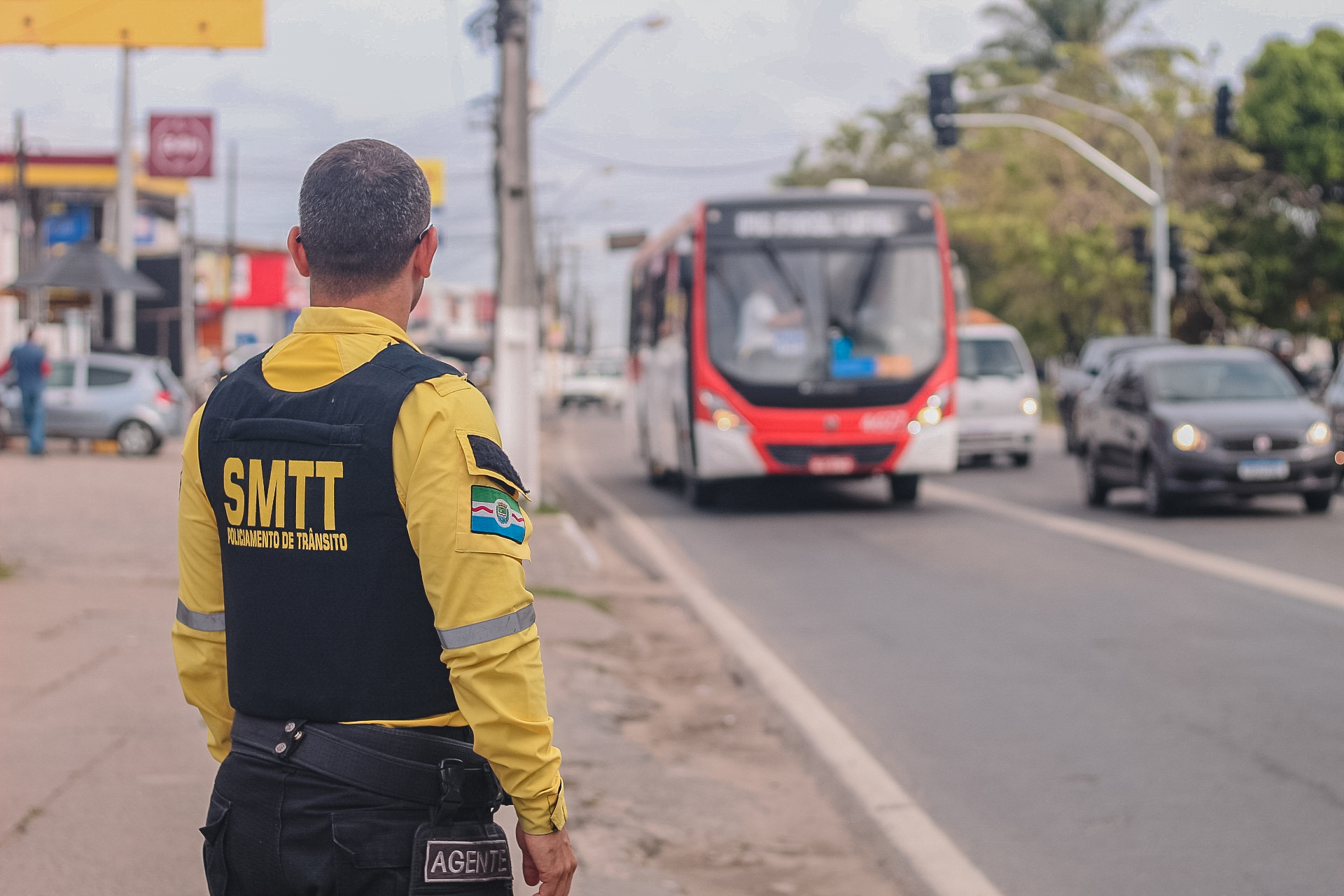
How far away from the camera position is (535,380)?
58.2 feet

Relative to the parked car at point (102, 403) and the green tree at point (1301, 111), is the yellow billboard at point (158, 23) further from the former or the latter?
the green tree at point (1301, 111)

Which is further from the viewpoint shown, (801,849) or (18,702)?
(18,702)

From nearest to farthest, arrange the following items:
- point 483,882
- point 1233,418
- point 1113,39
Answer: point 483,882
point 1233,418
point 1113,39

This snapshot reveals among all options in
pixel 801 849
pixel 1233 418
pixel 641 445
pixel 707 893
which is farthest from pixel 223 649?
pixel 641 445

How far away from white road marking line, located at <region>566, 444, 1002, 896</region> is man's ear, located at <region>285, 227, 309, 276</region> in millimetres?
3185

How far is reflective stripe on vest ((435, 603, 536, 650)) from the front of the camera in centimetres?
248

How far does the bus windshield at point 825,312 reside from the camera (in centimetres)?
1812

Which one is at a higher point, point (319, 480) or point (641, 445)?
point (319, 480)

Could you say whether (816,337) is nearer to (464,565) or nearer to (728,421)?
(728,421)

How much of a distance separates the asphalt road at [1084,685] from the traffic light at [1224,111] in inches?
512

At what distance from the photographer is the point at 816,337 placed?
18.2 metres

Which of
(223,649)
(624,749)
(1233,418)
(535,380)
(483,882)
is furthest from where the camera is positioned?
(535,380)

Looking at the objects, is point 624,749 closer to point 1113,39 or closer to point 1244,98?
point 1244,98

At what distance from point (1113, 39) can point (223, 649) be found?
60.9 meters
